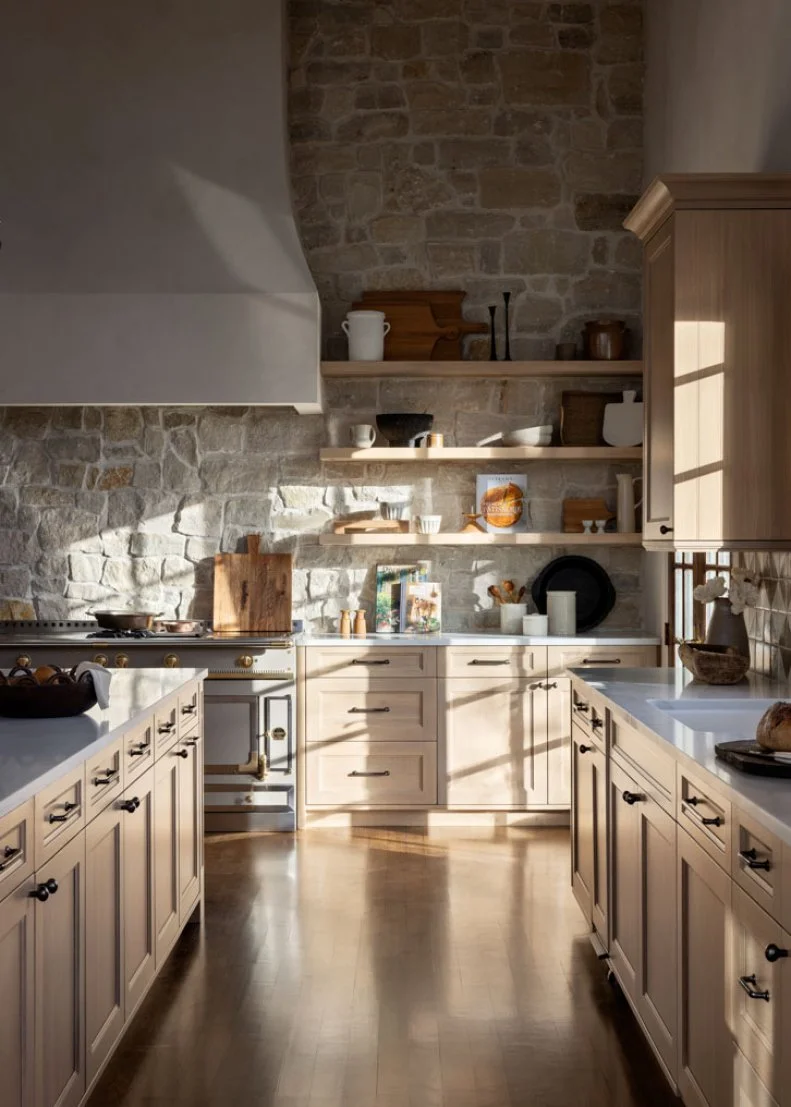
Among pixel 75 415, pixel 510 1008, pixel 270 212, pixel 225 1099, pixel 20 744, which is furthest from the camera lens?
pixel 75 415

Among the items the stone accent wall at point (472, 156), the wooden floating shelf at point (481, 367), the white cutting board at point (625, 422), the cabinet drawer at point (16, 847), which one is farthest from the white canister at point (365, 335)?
the cabinet drawer at point (16, 847)

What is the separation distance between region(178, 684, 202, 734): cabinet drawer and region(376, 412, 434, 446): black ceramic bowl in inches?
84.6

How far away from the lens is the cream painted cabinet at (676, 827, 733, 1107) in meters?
2.21

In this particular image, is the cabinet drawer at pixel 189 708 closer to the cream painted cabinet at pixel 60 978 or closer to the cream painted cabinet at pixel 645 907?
the cream painted cabinet at pixel 60 978

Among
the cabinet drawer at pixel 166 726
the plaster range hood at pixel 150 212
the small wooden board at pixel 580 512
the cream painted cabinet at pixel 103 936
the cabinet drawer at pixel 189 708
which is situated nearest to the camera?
the cream painted cabinet at pixel 103 936

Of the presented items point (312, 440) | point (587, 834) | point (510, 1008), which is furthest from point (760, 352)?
point (312, 440)

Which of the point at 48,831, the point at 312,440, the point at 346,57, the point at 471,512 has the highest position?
the point at 346,57

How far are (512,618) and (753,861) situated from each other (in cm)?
396

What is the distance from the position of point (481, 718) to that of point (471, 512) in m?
1.11

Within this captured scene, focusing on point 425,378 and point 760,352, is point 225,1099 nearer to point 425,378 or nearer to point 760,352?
point 760,352

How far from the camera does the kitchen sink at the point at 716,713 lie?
3.06 m

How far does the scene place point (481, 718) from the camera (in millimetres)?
5621

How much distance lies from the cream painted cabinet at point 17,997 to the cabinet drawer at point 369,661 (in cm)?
343

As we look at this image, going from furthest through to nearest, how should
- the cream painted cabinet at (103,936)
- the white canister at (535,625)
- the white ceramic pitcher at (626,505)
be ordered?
the white ceramic pitcher at (626,505) → the white canister at (535,625) → the cream painted cabinet at (103,936)
